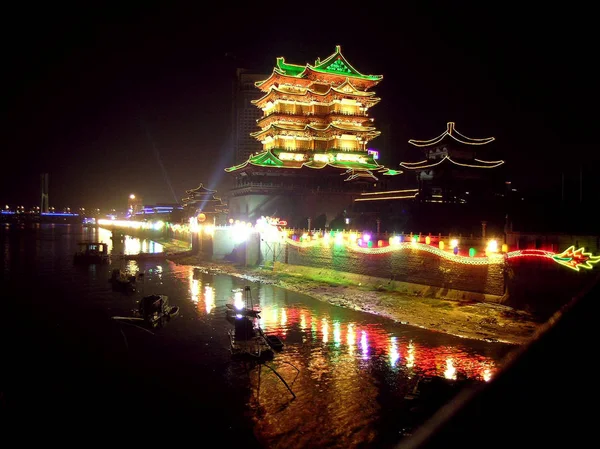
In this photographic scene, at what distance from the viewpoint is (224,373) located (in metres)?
13.5

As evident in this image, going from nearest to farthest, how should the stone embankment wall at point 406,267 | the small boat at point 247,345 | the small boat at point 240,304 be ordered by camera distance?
the small boat at point 247,345, the small boat at point 240,304, the stone embankment wall at point 406,267

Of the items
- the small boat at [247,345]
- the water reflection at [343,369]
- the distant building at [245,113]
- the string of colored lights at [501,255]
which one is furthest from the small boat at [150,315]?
the distant building at [245,113]

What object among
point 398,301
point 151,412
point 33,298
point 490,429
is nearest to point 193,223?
point 33,298

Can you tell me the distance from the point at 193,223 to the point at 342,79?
870 inches

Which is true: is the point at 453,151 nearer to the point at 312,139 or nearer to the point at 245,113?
the point at 312,139

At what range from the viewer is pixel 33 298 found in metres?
26.3

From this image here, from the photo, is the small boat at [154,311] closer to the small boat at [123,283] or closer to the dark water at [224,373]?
the dark water at [224,373]

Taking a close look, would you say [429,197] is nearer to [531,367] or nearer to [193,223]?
[193,223]

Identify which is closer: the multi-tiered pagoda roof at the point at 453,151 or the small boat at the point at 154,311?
the small boat at the point at 154,311

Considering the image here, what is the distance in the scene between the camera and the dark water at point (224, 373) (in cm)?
1058

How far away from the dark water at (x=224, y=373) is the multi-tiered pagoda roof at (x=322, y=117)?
2587 centimetres

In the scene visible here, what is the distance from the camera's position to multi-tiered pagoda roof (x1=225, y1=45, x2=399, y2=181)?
152ft

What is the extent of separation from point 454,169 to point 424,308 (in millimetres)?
20764

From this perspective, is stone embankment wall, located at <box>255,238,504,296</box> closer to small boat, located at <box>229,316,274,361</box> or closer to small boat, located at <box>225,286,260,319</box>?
small boat, located at <box>225,286,260,319</box>
